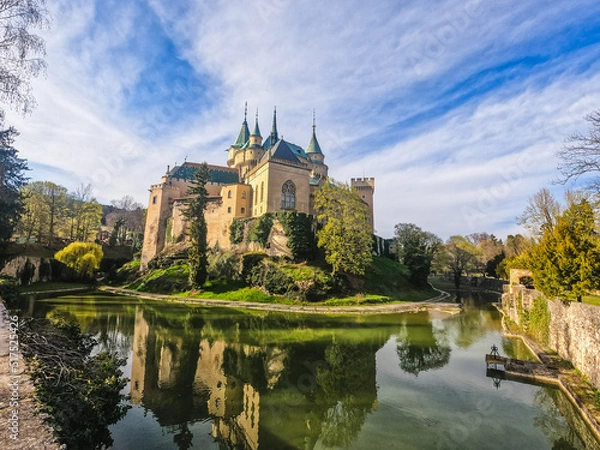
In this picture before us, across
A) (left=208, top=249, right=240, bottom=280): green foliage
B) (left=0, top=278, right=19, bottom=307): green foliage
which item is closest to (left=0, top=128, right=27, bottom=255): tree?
(left=0, top=278, right=19, bottom=307): green foliage

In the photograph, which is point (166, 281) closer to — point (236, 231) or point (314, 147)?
point (236, 231)

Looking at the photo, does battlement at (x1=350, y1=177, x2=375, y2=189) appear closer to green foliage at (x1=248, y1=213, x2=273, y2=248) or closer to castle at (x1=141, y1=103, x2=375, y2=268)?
castle at (x1=141, y1=103, x2=375, y2=268)

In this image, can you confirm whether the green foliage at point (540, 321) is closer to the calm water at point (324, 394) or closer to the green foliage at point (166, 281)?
the calm water at point (324, 394)

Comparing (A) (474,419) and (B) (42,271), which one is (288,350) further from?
(B) (42,271)

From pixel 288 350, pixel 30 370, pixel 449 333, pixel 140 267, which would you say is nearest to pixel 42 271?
pixel 140 267

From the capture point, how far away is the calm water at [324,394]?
622 centimetres

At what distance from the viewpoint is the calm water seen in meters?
6.22

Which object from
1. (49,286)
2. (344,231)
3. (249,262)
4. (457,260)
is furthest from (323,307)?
(457,260)

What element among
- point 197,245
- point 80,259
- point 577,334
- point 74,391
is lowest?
point 74,391

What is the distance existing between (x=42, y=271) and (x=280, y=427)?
40.2m

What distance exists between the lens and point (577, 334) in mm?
9906

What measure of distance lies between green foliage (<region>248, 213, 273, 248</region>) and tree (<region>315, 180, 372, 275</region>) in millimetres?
6288

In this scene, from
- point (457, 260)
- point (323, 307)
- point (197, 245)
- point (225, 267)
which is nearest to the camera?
point (323, 307)

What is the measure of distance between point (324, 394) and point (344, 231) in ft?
65.0
